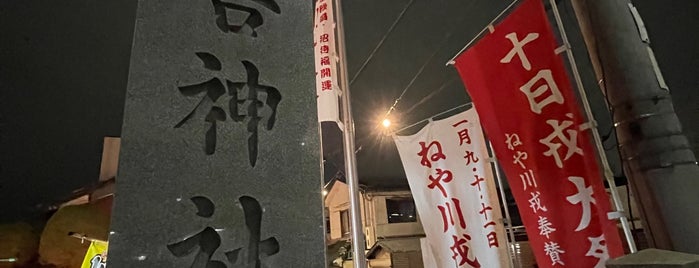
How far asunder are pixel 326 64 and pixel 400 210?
13.3m

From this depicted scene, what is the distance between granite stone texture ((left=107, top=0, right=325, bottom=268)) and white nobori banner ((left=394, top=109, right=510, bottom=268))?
3165mm

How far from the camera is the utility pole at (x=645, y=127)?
2381 mm

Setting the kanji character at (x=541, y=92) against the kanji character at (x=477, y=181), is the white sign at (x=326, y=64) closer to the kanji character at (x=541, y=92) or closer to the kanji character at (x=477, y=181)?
the kanji character at (x=541, y=92)

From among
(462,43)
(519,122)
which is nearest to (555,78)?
(519,122)

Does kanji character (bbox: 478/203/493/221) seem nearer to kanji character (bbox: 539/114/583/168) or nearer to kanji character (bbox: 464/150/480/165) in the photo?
kanji character (bbox: 464/150/480/165)

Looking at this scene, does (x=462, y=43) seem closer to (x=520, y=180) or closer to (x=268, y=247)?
(x=520, y=180)

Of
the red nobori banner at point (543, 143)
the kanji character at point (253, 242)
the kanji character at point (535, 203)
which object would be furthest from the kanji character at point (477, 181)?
the kanji character at point (253, 242)

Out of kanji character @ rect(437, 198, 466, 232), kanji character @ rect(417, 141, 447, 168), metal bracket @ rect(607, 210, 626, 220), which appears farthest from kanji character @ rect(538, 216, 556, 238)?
kanji character @ rect(417, 141, 447, 168)

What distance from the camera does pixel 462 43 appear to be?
7.46m

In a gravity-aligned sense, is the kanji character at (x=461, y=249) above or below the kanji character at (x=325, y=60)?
below

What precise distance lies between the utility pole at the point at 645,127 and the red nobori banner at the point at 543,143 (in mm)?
325

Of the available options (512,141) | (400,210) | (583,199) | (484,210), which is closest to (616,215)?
(583,199)

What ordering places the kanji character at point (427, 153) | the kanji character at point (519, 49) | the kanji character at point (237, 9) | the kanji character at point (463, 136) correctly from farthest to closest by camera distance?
the kanji character at point (427, 153) < the kanji character at point (463, 136) < the kanji character at point (519, 49) < the kanji character at point (237, 9)

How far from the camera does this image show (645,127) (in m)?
2.58
